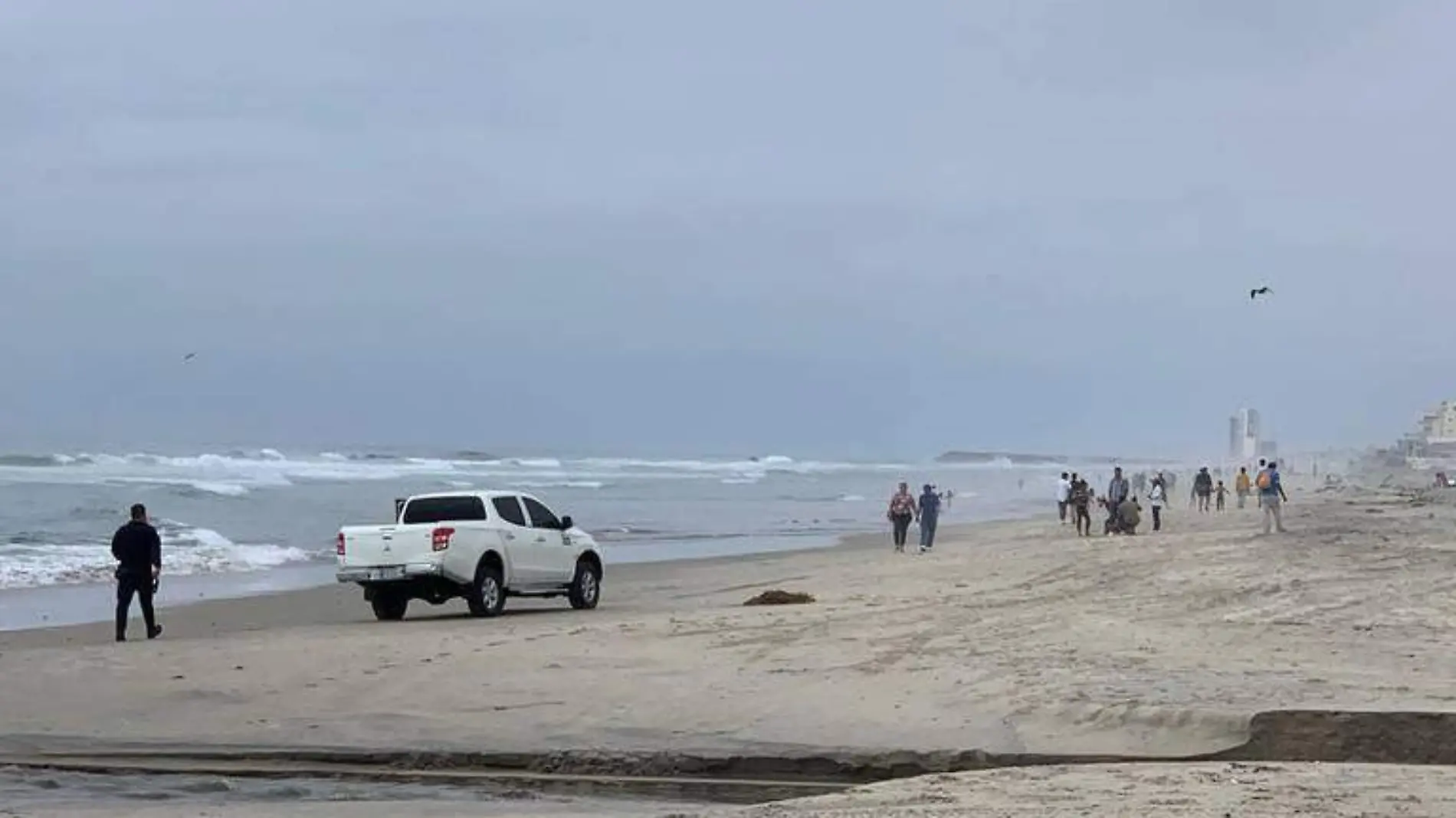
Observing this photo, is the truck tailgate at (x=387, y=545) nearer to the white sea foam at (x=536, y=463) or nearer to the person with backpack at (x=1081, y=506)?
the person with backpack at (x=1081, y=506)

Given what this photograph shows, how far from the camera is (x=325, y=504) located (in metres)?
57.6

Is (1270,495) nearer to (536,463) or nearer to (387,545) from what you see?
(387,545)

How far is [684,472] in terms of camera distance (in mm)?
116500

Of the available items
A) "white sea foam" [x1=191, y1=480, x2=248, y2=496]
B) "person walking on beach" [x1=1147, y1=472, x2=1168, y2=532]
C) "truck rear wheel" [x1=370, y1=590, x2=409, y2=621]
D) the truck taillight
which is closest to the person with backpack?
"person walking on beach" [x1=1147, y1=472, x2=1168, y2=532]

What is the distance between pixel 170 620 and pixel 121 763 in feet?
40.5

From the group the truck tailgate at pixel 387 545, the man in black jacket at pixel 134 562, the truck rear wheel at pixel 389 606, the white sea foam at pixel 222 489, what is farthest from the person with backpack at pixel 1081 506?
the white sea foam at pixel 222 489

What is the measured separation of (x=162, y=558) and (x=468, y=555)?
12.4 meters

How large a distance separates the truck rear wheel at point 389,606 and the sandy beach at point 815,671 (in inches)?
17.7

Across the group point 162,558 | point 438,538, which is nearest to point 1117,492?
point 162,558

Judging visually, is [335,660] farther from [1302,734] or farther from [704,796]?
[1302,734]

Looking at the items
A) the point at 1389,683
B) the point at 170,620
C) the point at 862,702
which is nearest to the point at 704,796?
the point at 862,702

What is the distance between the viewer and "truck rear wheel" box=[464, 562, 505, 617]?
72.1 feet

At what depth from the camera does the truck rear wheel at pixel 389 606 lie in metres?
22.4

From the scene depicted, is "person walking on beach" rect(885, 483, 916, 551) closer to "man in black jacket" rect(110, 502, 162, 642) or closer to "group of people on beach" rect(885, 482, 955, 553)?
"group of people on beach" rect(885, 482, 955, 553)
